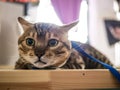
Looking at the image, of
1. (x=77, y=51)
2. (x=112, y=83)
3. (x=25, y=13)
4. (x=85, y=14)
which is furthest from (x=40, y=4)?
(x=112, y=83)

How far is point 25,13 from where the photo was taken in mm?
1521

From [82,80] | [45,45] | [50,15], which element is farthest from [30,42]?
[50,15]

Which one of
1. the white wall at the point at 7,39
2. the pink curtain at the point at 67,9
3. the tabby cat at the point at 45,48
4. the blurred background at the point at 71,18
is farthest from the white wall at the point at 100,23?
the tabby cat at the point at 45,48

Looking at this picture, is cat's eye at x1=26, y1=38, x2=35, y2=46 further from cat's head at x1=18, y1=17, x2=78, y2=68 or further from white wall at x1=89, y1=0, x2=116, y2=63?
white wall at x1=89, y1=0, x2=116, y2=63

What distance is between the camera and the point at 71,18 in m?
1.63

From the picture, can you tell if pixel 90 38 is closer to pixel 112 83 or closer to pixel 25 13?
pixel 25 13

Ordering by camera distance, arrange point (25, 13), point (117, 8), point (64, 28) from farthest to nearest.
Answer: point (117, 8)
point (25, 13)
point (64, 28)

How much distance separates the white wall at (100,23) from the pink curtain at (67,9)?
202mm

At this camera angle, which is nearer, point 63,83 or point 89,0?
point 63,83

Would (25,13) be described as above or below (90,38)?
above

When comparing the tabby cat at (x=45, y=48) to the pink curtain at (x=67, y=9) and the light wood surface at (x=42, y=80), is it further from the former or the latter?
the pink curtain at (x=67, y=9)

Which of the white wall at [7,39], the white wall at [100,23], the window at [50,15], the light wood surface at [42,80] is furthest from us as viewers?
the white wall at [100,23]

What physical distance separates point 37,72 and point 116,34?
1.56 metres

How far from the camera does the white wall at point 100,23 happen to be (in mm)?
1816
